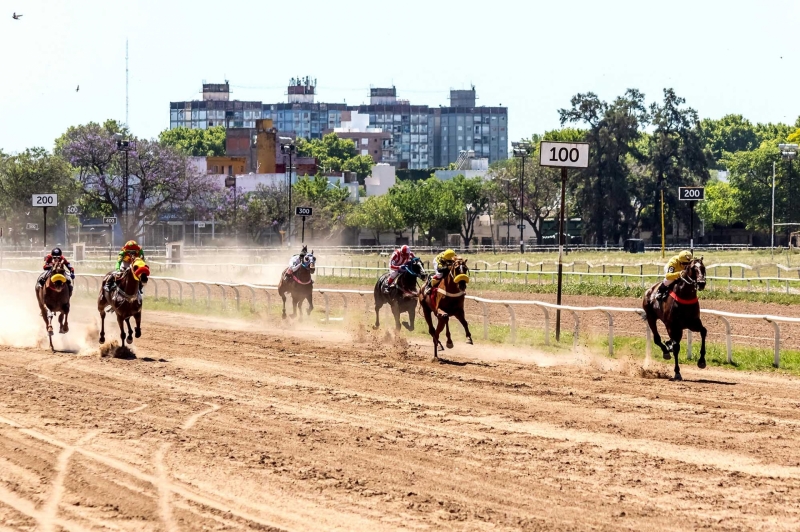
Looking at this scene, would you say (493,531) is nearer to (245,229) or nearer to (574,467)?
(574,467)

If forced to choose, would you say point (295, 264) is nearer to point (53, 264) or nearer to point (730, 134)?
point (53, 264)

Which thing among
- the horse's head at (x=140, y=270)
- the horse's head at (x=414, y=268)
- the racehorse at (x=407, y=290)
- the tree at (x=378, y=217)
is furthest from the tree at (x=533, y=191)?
the horse's head at (x=140, y=270)

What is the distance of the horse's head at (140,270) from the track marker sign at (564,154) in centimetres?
642

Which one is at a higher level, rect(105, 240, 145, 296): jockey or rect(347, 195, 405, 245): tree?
rect(347, 195, 405, 245): tree

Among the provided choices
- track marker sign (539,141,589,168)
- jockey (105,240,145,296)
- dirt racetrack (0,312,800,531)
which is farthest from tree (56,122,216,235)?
dirt racetrack (0,312,800,531)

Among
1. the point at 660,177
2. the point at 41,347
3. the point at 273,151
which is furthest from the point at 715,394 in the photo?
the point at 273,151

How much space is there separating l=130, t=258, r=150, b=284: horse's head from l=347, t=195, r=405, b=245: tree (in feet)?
244

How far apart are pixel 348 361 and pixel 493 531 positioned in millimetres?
10071

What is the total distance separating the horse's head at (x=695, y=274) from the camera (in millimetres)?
14875

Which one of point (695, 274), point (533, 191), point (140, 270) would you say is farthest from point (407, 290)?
point (533, 191)

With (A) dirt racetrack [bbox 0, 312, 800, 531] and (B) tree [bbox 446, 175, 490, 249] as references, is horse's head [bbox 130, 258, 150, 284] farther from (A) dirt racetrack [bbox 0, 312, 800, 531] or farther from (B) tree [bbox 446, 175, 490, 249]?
(B) tree [bbox 446, 175, 490, 249]

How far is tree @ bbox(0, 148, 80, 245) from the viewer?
244 ft

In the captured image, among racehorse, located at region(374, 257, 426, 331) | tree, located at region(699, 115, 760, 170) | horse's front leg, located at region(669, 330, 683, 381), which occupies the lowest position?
horse's front leg, located at region(669, 330, 683, 381)

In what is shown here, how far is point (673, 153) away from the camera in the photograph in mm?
83500
